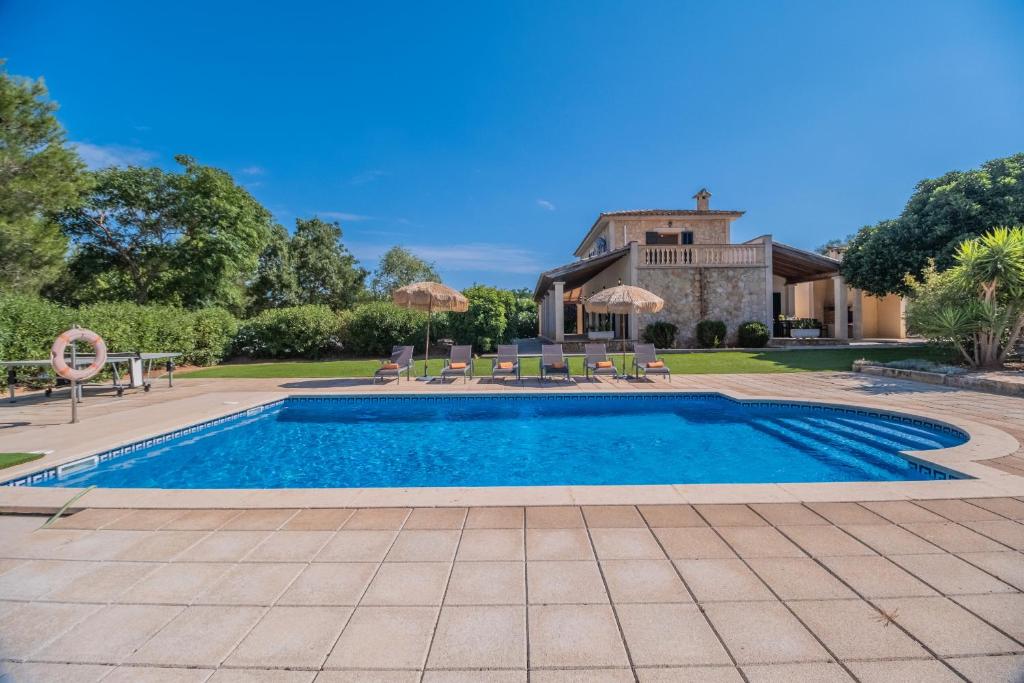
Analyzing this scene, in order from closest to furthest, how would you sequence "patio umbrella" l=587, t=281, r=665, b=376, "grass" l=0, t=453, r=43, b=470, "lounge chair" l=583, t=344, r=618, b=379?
"grass" l=0, t=453, r=43, b=470, "lounge chair" l=583, t=344, r=618, b=379, "patio umbrella" l=587, t=281, r=665, b=376

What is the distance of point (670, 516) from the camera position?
3766 millimetres

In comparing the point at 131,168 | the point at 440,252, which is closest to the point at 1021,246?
the point at 131,168

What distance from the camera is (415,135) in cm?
1992

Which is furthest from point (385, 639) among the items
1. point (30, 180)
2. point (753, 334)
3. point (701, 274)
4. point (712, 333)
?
point (753, 334)

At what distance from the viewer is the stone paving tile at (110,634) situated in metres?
2.16

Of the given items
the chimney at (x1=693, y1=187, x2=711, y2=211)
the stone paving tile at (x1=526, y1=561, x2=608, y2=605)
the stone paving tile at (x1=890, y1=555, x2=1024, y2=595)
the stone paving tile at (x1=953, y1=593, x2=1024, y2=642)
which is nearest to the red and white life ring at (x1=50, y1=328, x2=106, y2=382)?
the stone paving tile at (x1=526, y1=561, x2=608, y2=605)

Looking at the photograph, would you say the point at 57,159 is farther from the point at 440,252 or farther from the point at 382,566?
the point at 440,252

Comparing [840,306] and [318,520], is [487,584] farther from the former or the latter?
[840,306]

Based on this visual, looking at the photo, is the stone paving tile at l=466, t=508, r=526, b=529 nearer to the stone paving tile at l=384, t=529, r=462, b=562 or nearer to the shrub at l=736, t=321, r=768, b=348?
the stone paving tile at l=384, t=529, r=462, b=562

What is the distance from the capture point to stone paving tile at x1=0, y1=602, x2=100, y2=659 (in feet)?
7.30

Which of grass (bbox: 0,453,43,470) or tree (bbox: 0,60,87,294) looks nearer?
grass (bbox: 0,453,43,470)

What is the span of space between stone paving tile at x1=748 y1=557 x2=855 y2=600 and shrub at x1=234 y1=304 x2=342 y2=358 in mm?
20602

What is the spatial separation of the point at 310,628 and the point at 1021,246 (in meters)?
17.5

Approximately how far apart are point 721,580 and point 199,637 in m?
2.94
